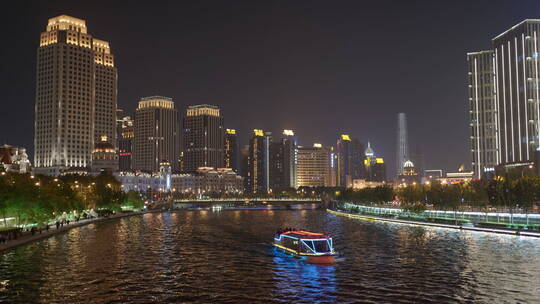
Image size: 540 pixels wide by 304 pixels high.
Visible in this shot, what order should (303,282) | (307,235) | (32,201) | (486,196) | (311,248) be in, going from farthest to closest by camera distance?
(486,196) → (32,201) → (307,235) → (311,248) → (303,282)

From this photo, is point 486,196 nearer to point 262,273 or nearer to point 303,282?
point 262,273

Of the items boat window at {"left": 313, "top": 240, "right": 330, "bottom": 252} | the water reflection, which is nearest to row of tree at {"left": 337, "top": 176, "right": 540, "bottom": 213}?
boat window at {"left": 313, "top": 240, "right": 330, "bottom": 252}

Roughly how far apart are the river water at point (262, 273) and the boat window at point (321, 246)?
9.09ft

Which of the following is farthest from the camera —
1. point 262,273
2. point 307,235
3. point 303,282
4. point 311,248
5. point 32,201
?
point 32,201

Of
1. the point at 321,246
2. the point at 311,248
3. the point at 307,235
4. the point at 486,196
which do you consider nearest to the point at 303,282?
the point at 311,248

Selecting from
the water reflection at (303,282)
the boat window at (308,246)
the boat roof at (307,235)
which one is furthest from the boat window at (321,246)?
the water reflection at (303,282)

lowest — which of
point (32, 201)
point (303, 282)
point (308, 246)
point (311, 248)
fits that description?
point (303, 282)

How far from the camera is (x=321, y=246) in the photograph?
223 feet

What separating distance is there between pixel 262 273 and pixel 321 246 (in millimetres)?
11871

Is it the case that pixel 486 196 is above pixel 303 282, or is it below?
above

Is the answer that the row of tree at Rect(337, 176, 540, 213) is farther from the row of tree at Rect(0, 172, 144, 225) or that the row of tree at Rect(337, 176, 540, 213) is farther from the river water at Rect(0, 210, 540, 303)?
the row of tree at Rect(0, 172, 144, 225)

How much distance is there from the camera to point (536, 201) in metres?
120

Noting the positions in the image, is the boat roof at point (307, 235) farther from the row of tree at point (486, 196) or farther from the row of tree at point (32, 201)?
the row of tree at point (486, 196)

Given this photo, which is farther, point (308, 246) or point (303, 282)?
point (308, 246)
